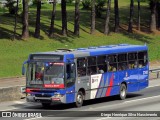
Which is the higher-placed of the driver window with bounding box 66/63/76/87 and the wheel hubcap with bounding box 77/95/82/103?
the driver window with bounding box 66/63/76/87

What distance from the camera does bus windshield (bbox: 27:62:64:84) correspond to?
25234mm

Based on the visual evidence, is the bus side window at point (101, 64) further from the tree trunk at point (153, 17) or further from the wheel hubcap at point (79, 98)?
the tree trunk at point (153, 17)

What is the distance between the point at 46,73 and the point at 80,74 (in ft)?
5.98

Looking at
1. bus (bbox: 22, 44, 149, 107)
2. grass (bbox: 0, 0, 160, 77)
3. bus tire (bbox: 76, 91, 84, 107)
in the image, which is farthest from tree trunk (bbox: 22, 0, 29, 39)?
bus tire (bbox: 76, 91, 84, 107)

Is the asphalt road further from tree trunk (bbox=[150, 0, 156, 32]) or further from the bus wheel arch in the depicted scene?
tree trunk (bbox=[150, 0, 156, 32])

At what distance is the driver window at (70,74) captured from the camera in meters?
25.5

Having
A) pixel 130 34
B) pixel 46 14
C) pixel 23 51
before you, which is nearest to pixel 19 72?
pixel 23 51

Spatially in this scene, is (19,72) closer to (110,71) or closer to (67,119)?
(110,71)

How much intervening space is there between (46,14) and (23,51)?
22.9 metres

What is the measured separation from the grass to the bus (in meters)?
12.5

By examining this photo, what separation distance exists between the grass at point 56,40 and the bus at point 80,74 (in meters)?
12.5

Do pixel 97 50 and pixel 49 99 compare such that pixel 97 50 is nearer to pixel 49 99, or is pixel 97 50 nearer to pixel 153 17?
pixel 49 99

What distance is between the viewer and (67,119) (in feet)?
71.1

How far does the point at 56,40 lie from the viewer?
54.1 metres
